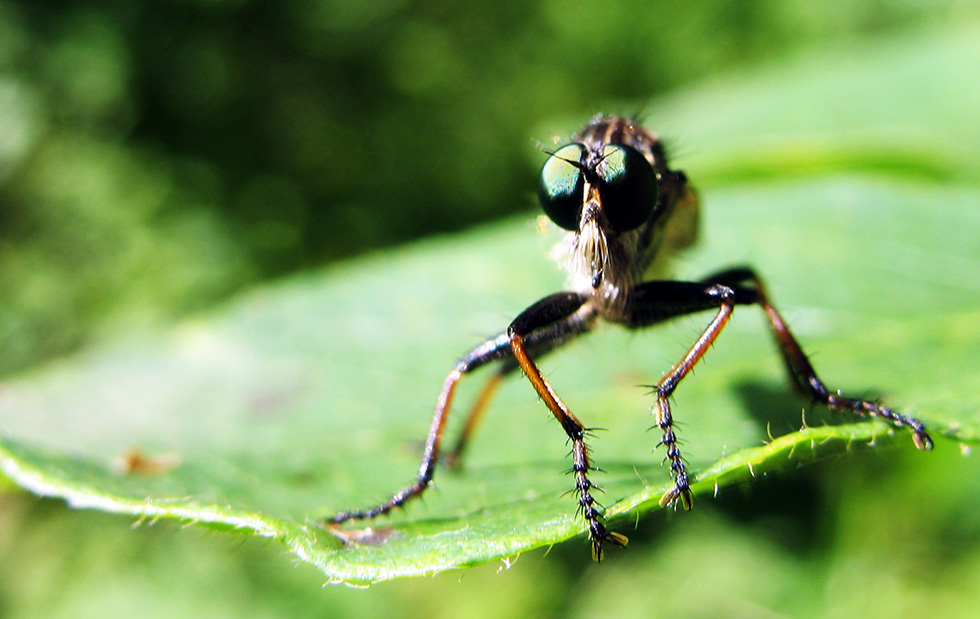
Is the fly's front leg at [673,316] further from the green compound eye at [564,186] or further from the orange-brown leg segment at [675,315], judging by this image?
the green compound eye at [564,186]

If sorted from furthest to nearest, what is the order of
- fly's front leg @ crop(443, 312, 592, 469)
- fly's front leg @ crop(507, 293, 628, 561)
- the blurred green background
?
the blurred green background → fly's front leg @ crop(443, 312, 592, 469) → fly's front leg @ crop(507, 293, 628, 561)

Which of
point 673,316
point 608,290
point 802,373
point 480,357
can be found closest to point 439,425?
point 480,357

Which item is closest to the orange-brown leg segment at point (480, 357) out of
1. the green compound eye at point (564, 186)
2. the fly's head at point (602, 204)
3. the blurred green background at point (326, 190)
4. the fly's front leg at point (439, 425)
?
the fly's front leg at point (439, 425)

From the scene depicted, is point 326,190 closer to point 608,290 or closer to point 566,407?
point 608,290

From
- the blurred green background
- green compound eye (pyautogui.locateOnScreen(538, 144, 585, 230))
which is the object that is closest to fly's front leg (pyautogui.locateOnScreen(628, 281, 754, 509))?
green compound eye (pyautogui.locateOnScreen(538, 144, 585, 230))

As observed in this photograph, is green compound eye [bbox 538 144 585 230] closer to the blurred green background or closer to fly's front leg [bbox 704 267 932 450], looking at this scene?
the blurred green background

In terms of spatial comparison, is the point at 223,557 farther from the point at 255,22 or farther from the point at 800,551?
the point at 255,22

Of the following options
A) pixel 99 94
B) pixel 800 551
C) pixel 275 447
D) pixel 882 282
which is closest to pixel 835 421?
pixel 882 282
